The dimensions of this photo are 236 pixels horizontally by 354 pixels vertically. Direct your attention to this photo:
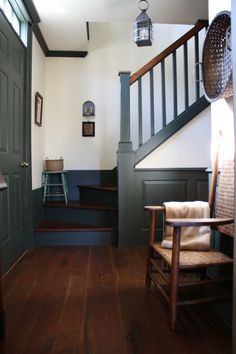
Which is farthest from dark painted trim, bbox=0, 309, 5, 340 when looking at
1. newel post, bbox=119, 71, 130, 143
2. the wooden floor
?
newel post, bbox=119, 71, 130, 143

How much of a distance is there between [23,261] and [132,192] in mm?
1308

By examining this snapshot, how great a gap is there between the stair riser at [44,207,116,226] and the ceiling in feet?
7.20

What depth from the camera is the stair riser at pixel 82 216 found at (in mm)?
3463

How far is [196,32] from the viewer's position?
329 centimetres

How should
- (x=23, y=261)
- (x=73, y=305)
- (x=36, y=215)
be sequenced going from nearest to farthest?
(x=73, y=305) → (x=23, y=261) → (x=36, y=215)

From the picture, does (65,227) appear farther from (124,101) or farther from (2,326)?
(2,326)

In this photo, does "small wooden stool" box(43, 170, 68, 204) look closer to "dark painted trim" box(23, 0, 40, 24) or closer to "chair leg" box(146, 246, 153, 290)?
"dark painted trim" box(23, 0, 40, 24)

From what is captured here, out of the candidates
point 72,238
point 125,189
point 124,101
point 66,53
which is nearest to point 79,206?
point 72,238

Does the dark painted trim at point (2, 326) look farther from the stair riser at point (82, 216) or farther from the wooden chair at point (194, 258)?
the stair riser at point (82, 216)

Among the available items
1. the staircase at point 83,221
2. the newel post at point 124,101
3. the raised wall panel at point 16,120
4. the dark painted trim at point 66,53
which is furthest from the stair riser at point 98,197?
the dark painted trim at point 66,53

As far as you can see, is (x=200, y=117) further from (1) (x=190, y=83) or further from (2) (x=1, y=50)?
(2) (x=1, y=50)

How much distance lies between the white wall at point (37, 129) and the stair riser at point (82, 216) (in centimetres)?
41

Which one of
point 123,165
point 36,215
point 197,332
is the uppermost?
point 123,165

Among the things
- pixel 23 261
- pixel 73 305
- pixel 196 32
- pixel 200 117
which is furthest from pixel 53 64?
pixel 73 305
